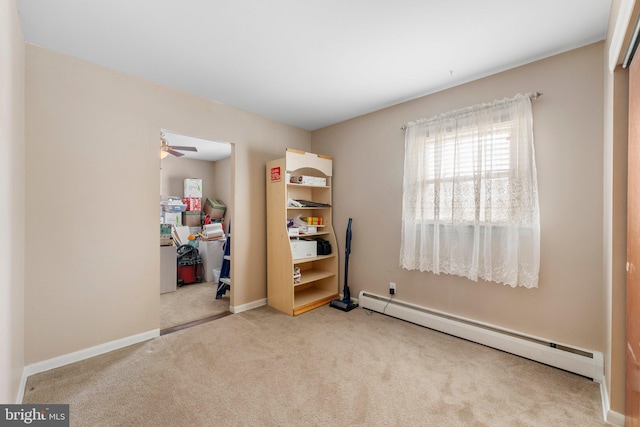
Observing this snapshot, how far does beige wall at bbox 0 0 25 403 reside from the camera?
4.19ft

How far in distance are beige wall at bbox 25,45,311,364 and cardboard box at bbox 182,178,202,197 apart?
3.34 metres

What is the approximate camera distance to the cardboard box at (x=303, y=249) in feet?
11.0

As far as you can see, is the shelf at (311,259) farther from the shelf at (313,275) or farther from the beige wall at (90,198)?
the beige wall at (90,198)

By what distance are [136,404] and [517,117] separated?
3560 mm

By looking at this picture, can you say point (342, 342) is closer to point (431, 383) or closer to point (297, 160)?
point (431, 383)

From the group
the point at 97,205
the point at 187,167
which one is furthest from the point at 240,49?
the point at 187,167

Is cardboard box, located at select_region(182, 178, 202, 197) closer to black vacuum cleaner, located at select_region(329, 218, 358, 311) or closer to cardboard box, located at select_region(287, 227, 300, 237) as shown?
cardboard box, located at select_region(287, 227, 300, 237)

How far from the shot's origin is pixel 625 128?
151 centimetres

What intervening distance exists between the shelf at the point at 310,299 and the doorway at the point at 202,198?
929 millimetres

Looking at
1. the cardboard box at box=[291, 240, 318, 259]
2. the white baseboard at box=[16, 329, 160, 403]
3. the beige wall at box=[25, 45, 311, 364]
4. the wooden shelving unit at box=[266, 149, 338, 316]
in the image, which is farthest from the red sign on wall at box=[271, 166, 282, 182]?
the white baseboard at box=[16, 329, 160, 403]

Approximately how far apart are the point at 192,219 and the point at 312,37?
494 centimetres

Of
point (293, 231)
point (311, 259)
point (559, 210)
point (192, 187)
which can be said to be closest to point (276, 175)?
point (293, 231)

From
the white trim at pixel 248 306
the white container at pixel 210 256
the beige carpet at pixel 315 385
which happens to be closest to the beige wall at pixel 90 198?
the beige carpet at pixel 315 385

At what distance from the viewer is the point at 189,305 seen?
355cm
